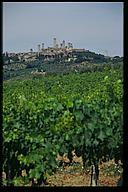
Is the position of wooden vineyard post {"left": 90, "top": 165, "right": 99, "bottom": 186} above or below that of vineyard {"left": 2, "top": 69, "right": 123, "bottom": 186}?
below

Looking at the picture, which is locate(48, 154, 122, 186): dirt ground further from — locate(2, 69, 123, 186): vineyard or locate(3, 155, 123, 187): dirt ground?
locate(2, 69, 123, 186): vineyard

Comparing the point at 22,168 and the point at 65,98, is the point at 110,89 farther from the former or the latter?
the point at 22,168

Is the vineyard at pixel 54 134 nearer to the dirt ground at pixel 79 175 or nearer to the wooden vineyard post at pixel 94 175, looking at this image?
the wooden vineyard post at pixel 94 175

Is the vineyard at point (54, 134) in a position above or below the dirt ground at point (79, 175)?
above

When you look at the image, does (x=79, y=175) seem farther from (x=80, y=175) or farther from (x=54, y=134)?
(x=54, y=134)

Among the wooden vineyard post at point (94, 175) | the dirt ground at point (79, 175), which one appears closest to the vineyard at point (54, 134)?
the wooden vineyard post at point (94, 175)

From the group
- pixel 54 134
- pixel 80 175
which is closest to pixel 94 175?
pixel 80 175

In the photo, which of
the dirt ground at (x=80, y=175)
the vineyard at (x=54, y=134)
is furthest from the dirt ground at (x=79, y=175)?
the vineyard at (x=54, y=134)

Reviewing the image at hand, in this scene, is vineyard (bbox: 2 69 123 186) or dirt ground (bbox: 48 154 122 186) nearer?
vineyard (bbox: 2 69 123 186)

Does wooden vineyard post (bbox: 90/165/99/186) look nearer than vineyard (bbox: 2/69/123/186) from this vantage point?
No

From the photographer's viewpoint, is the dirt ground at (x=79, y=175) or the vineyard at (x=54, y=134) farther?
the dirt ground at (x=79, y=175)

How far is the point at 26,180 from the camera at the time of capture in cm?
475

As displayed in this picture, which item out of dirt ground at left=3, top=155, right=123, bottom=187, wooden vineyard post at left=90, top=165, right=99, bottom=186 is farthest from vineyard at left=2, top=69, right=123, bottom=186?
dirt ground at left=3, top=155, right=123, bottom=187

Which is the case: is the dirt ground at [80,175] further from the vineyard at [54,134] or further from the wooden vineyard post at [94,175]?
the vineyard at [54,134]
